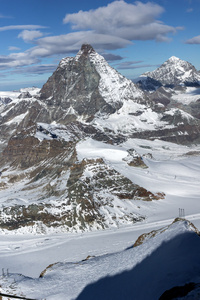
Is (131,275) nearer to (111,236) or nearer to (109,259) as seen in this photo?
(109,259)

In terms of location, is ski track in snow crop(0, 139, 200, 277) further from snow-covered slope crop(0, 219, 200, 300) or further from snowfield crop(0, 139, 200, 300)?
snow-covered slope crop(0, 219, 200, 300)

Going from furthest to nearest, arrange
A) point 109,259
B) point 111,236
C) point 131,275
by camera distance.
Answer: point 111,236 → point 109,259 → point 131,275

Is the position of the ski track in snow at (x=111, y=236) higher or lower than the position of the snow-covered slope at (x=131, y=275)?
lower

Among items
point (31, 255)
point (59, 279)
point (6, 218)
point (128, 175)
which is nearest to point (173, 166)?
point (128, 175)

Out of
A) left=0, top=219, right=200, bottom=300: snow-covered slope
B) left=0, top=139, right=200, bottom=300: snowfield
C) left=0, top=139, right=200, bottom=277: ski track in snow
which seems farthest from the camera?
left=0, top=139, right=200, bottom=277: ski track in snow

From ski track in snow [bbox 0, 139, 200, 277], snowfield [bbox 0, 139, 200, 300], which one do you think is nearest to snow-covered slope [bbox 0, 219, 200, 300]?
snowfield [bbox 0, 139, 200, 300]

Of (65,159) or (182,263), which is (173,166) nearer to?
(65,159)

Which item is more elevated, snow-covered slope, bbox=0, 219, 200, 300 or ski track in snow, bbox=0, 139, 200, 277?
snow-covered slope, bbox=0, 219, 200, 300

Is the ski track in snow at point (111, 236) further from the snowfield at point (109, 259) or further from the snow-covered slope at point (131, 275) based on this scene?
the snow-covered slope at point (131, 275)

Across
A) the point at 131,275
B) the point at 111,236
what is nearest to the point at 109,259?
the point at 131,275

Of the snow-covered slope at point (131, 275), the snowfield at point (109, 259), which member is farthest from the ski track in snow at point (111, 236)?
the snow-covered slope at point (131, 275)
